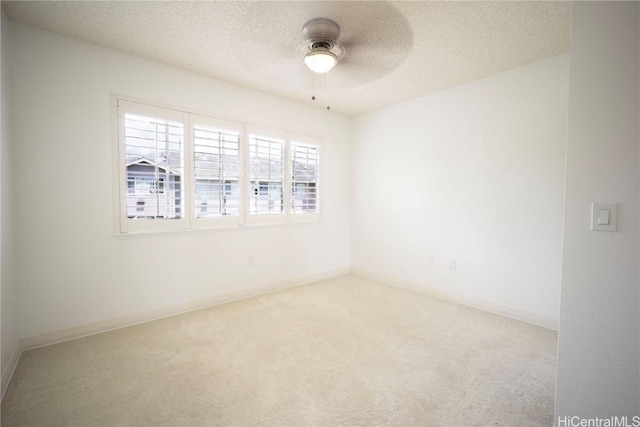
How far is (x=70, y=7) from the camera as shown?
2107mm

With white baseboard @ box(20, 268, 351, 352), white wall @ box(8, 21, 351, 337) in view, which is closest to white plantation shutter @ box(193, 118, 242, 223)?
white wall @ box(8, 21, 351, 337)

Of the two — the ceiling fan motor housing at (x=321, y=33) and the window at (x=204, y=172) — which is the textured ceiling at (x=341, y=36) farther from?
the window at (x=204, y=172)

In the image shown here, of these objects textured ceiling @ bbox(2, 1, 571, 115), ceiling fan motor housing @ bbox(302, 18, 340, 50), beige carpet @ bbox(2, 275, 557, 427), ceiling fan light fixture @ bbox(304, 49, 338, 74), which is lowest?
beige carpet @ bbox(2, 275, 557, 427)

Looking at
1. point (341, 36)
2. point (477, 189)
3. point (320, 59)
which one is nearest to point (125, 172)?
point (320, 59)

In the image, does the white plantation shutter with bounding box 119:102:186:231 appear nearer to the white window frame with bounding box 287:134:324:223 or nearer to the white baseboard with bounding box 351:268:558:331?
the white window frame with bounding box 287:134:324:223

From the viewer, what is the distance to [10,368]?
6.70 feet

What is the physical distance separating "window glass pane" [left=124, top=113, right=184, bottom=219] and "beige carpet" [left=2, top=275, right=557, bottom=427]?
3.82 feet

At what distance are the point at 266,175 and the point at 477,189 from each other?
102 inches

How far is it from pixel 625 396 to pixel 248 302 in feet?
10.3

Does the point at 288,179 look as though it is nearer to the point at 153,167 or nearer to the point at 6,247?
the point at 153,167

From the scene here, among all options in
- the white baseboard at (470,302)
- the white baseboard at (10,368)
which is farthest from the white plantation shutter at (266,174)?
the white baseboard at (10,368)

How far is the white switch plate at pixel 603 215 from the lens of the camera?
1.29 metres

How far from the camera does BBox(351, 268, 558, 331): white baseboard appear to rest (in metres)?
2.91

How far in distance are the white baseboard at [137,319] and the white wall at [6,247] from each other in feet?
0.54
